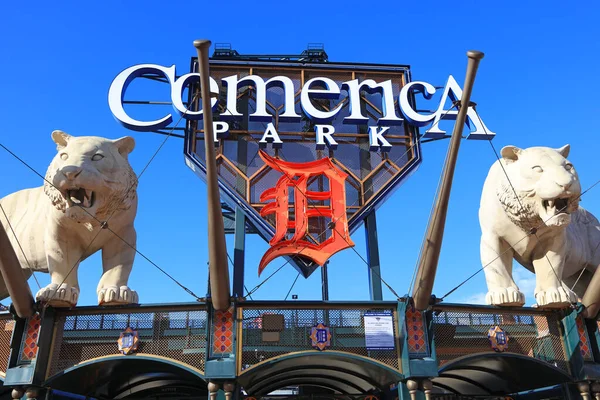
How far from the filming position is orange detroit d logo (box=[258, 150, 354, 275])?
39.4 feet

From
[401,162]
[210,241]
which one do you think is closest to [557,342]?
[401,162]

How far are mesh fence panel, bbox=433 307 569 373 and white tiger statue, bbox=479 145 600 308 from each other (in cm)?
32

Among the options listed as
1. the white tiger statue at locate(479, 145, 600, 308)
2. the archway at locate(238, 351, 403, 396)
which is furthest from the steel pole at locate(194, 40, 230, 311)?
the white tiger statue at locate(479, 145, 600, 308)

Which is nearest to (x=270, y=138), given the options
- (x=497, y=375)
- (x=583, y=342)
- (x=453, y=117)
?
(x=453, y=117)

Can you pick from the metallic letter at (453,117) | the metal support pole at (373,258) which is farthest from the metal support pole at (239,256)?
the metallic letter at (453,117)

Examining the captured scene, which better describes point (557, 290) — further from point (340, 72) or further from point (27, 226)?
point (27, 226)

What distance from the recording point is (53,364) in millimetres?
9836

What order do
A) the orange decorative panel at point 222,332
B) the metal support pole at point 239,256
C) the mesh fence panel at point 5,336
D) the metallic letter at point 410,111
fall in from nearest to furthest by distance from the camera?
the orange decorative panel at point 222,332 < the mesh fence panel at point 5,336 < the metal support pole at point 239,256 < the metallic letter at point 410,111

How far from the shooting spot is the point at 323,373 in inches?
488

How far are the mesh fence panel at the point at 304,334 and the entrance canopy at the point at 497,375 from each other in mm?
1469

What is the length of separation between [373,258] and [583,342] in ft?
14.5

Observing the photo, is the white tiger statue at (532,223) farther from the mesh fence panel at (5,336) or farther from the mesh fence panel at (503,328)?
the mesh fence panel at (5,336)

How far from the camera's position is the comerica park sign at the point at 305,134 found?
12.8 metres

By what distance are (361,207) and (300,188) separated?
5.73ft
